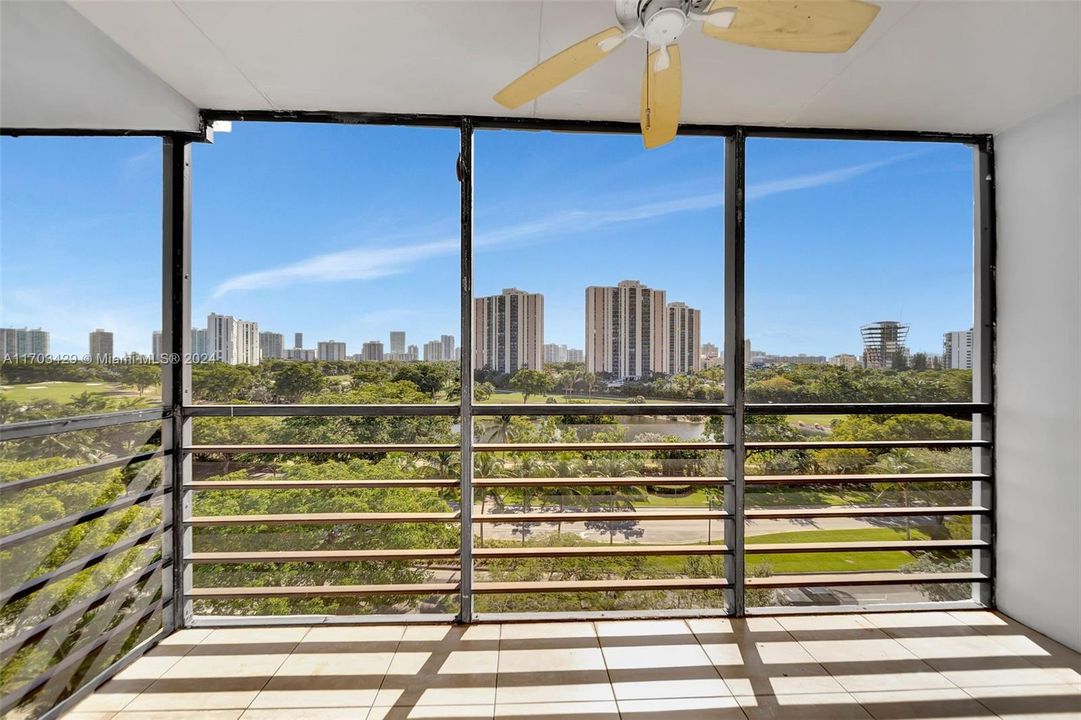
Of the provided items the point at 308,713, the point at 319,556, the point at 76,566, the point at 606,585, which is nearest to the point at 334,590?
the point at 319,556

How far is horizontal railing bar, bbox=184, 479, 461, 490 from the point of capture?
2.71m

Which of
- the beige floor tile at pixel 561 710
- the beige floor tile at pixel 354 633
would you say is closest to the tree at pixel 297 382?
the beige floor tile at pixel 354 633

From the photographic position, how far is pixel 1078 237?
98.2 inches

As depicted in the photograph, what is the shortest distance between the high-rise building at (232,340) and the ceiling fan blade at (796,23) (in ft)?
8.15

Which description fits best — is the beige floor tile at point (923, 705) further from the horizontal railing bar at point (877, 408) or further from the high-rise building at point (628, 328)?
the high-rise building at point (628, 328)

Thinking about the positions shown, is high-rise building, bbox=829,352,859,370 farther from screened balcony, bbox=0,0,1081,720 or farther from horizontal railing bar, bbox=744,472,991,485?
horizontal railing bar, bbox=744,472,991,485

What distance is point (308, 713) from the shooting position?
2.04 metres

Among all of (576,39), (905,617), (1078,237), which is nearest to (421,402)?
(576,39)

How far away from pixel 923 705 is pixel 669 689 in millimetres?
1009

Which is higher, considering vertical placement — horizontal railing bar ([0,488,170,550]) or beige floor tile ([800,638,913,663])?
horizontal railing bar ([0,488,170,550])

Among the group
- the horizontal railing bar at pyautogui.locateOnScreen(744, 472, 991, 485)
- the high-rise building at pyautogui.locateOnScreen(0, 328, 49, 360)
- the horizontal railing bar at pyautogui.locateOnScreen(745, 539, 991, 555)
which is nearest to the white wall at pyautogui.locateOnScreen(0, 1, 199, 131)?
the high-rise building at pyautogui.locateOnScreen(0, 328, 49, 360)

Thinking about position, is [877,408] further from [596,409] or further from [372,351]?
[372,351]

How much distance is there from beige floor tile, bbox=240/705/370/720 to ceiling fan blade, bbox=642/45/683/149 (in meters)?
2.44

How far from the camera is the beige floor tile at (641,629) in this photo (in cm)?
260
